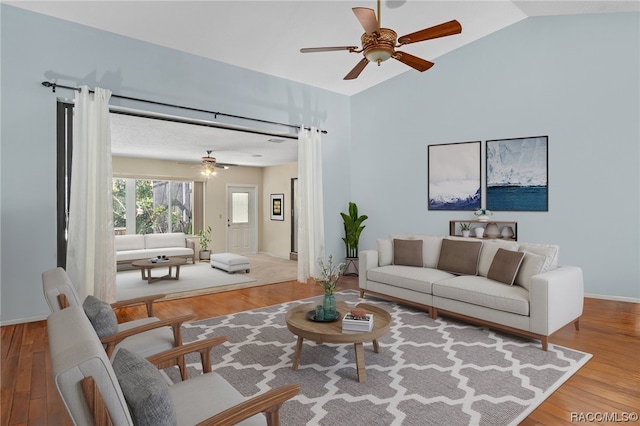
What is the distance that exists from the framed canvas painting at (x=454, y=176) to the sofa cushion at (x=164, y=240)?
6.00 m

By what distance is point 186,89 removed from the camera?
491cm

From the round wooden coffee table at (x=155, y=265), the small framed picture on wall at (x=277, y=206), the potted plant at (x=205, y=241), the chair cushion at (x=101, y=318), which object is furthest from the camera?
the small framed picture on wall at (x=277, y=206)

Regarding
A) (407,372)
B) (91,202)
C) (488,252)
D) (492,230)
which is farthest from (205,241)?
(407,372)

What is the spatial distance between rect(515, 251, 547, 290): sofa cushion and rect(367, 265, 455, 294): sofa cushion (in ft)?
2.59

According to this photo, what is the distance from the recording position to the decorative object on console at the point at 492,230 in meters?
5.40

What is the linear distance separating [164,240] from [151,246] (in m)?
0.32

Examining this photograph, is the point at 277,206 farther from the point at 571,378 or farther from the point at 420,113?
the point at 571,378

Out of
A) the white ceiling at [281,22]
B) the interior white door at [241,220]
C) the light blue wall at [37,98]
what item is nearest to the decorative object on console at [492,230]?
the white ceiling at [281,22]

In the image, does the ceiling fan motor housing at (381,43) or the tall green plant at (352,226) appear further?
the tall green plant at (352,226)

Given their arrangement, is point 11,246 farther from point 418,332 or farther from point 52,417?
point 418,332

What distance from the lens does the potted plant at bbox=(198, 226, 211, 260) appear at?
9289 mm

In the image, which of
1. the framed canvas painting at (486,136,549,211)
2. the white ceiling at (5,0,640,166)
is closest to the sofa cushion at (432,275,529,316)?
the framed canvas painting at (486,136,549,211)

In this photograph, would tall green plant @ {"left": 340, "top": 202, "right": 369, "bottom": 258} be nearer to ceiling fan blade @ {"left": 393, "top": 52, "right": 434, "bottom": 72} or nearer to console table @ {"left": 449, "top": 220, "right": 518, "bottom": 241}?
console table @ {"left": 449, "top": 220, "right": 518, "bottom": 241}

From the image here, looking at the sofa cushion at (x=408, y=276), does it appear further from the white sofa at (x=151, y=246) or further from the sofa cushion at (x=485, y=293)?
the white sofa at (x=151, y=246)
